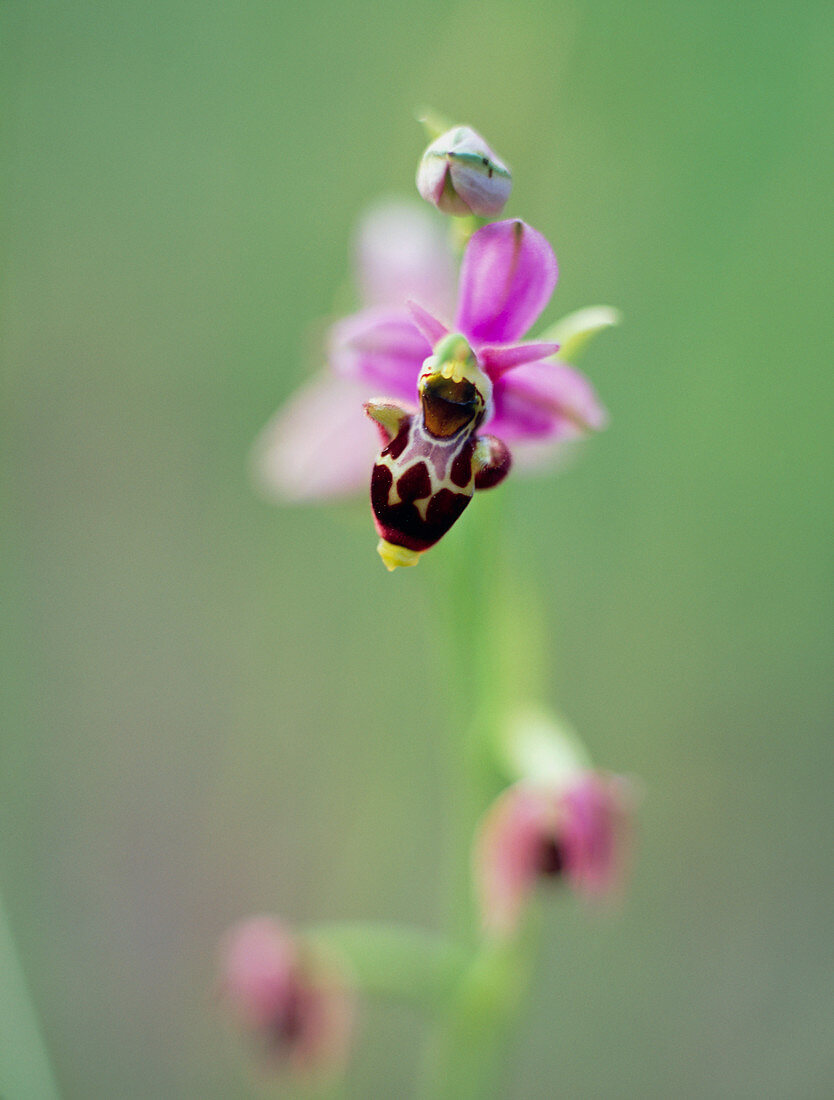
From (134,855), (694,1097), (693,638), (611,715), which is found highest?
(693,638)

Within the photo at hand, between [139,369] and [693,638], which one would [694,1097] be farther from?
[139,369]

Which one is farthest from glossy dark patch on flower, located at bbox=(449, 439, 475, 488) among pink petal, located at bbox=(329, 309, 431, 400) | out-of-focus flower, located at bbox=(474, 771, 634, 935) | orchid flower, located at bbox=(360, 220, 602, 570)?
out-of-focus flower, located at bbox=(474, 771, 634, 935)

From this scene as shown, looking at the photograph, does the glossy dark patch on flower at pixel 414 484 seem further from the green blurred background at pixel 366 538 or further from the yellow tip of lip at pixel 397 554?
the green blurred background at pixel 366 538

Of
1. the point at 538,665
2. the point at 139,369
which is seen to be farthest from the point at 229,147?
the point at 538,665

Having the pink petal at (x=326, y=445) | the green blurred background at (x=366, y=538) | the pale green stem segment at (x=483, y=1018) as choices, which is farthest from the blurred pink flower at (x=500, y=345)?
the green blurred background at (x=366, y=538)

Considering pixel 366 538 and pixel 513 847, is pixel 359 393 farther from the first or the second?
pixel 366 538
